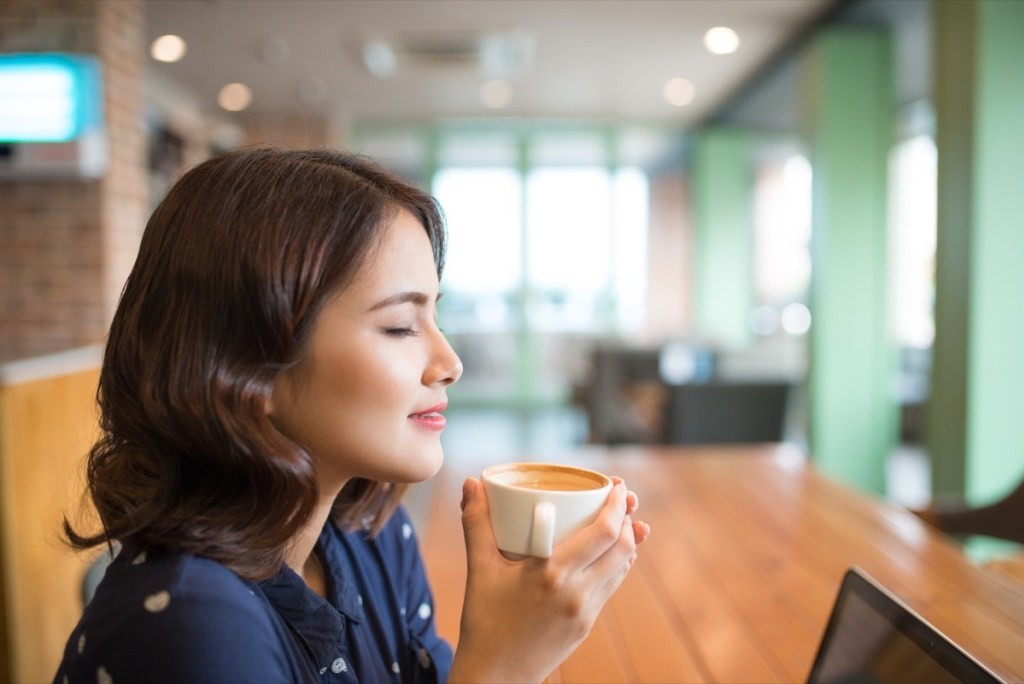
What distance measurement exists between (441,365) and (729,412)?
2644mm

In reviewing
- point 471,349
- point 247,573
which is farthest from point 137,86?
point 471,349

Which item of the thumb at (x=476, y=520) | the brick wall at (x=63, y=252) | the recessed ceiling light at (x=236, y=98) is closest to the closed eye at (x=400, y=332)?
the thumb at (x=476, y=520)

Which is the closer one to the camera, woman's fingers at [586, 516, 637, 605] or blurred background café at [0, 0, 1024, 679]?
woman's fingers at [586, 516, 637, 605]

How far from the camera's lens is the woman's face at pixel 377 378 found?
2.19 ft

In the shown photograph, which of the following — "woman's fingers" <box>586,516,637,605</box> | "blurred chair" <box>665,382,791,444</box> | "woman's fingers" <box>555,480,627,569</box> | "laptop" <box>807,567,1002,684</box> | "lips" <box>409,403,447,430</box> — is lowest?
"blurred chair" <box>665,382,791,444</box>

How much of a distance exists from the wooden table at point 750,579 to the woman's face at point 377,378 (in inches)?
10.1

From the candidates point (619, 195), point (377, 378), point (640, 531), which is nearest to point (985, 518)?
point (640, 531)

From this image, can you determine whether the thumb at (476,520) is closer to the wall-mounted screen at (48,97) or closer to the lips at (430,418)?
the lips at (430,418)

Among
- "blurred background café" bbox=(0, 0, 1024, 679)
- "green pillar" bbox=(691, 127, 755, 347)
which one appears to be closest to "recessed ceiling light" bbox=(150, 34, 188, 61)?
"blurred background café" bbox=(0, 0, 1024, 679)

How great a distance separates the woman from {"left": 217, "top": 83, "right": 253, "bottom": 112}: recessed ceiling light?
1963 mm

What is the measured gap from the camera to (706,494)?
158 centimetres

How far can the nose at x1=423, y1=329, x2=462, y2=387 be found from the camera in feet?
2.28

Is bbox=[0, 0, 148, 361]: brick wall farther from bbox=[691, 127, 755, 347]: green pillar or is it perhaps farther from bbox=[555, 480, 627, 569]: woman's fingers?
bbox=[691, 127, 755, 347]: green pillar

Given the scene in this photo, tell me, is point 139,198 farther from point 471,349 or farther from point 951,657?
point 471,349
